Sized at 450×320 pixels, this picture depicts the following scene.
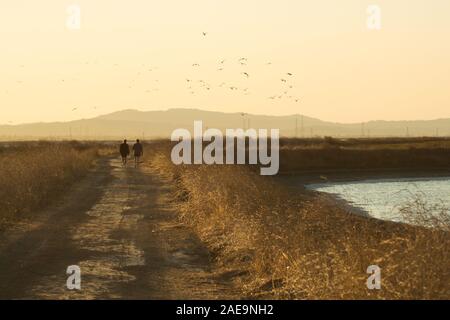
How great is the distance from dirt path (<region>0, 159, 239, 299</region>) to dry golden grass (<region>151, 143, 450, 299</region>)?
0.58m

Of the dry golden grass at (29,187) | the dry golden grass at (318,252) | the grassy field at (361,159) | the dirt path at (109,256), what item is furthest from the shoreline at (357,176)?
the dry golden grass at (318,252)

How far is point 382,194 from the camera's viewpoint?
4322 centimetres

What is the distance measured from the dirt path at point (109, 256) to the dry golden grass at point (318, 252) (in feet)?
1.92

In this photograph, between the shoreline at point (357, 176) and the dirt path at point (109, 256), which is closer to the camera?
the dirt path at point (109, 256)

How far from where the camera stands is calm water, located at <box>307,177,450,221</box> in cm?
3058

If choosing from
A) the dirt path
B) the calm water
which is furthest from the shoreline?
the dirt path

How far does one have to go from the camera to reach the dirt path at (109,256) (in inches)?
428

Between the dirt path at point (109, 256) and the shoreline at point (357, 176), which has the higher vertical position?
the dirt path at point (109, 256)

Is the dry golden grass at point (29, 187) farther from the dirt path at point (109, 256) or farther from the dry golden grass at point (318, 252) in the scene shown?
the dry golden grass at point (318, 252)

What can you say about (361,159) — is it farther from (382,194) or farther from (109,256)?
(109,256)

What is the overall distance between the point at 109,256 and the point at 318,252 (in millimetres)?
4946

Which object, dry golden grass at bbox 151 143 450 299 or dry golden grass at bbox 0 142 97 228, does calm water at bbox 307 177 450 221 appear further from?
dry golden grass at bbox 0 142 97 228

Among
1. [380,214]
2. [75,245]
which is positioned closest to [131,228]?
[75,245]

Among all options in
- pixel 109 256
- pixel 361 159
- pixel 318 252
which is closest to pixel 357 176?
pixel 361 159
